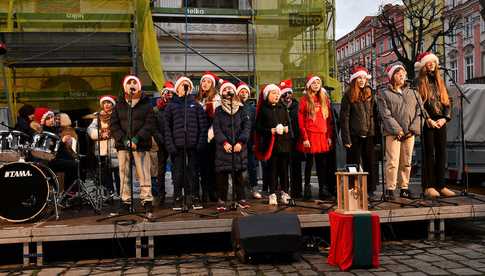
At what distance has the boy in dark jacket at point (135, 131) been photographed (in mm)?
7043

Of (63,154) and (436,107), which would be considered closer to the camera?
(436,107)

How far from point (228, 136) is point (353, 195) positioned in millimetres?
2171

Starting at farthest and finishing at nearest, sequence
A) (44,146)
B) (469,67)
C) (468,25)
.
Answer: (469,67), (468,25), (44,146)

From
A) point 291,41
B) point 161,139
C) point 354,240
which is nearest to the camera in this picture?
point 354,240

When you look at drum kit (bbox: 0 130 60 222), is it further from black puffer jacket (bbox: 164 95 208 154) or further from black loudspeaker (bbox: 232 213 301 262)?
black loudspeaker (bbox: 232 213 301 262)

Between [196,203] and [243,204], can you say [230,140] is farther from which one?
[196,203]

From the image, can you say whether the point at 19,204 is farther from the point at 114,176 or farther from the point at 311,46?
the point at 311,46

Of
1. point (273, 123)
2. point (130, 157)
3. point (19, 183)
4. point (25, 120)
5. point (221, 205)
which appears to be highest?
point (25, 120)

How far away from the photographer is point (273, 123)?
7504 mm

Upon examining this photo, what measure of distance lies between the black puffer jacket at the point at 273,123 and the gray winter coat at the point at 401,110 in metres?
1.38

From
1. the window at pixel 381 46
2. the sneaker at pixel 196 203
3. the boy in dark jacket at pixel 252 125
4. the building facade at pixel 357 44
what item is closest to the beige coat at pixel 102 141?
the sneaker at pixel 196 203

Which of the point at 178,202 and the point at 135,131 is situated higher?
the point at 135,131

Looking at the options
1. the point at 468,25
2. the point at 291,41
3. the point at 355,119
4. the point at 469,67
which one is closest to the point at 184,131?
the point at 355,119

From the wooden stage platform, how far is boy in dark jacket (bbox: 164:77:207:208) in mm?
488
